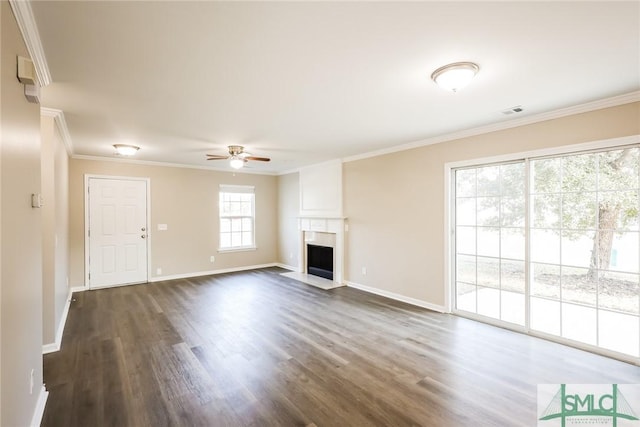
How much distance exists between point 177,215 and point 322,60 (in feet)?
17.7

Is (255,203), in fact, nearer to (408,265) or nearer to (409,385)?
(408,265)

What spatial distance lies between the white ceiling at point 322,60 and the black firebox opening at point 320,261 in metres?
3.29

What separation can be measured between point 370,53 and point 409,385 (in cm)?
256

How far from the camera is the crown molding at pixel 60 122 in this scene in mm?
3072

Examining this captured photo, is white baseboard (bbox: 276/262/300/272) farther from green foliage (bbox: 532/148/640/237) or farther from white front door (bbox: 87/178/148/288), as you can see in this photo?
green foliage (bbox: 532/148/640/237)

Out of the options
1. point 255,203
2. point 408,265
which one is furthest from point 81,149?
point 408,265

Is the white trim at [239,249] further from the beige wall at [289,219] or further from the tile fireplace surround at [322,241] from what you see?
the tile fireplace surround at [322,241]

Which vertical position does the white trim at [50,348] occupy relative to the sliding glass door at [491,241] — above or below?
below

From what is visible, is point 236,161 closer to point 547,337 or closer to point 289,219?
point 289,219

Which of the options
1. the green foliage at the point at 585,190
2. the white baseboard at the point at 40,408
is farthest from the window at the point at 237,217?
the green foliage at the point at 585,190

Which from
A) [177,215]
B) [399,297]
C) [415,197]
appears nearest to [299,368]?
[399,297]

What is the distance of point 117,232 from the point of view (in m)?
5.75

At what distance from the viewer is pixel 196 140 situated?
14.3ft

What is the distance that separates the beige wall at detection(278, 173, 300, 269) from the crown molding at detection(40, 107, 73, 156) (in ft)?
13.9
